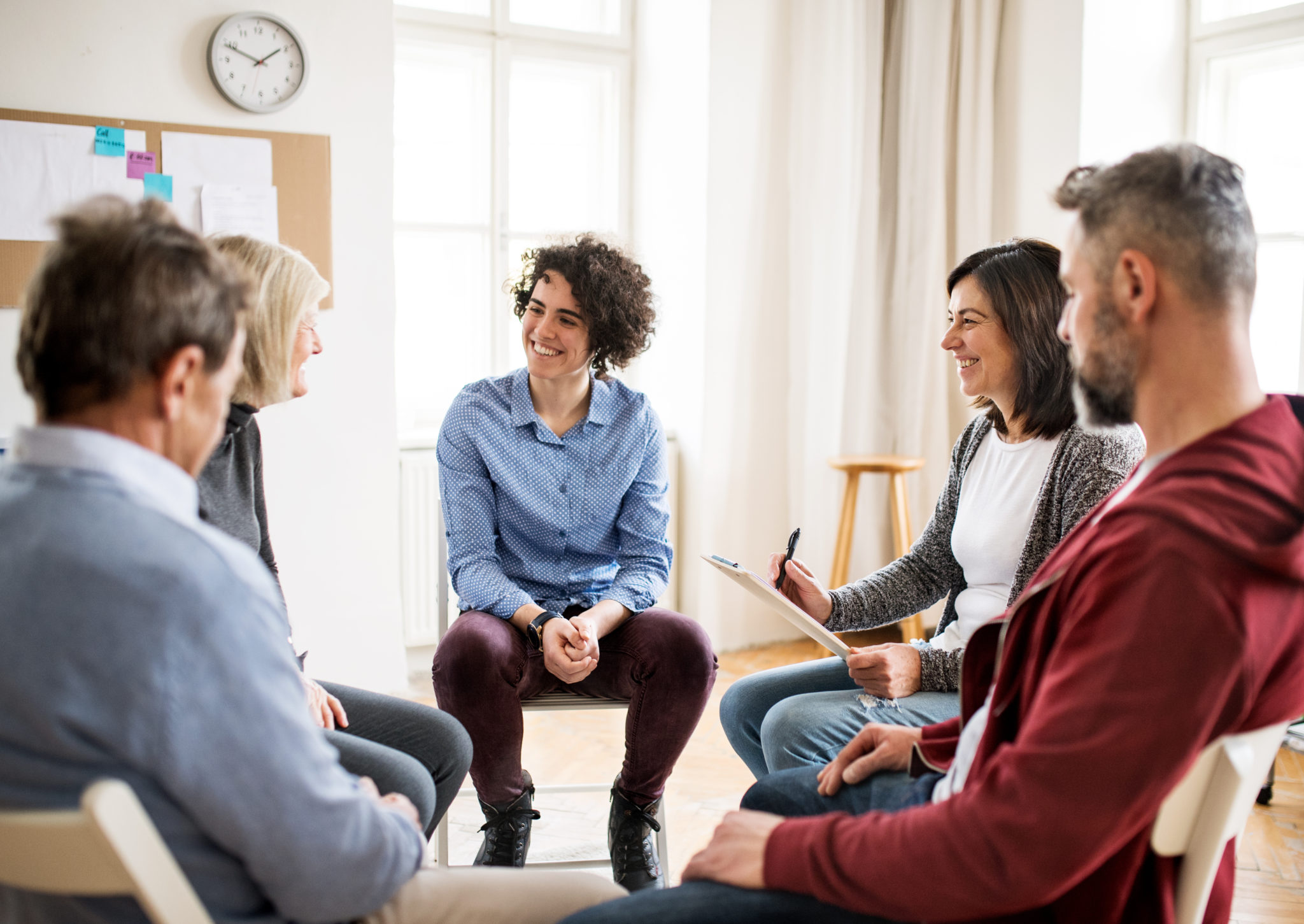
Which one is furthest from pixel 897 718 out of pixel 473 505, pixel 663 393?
pixel 663 393

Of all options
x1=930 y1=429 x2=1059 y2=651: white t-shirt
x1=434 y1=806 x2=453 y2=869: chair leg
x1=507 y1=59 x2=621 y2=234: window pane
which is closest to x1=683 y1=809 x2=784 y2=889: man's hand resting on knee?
x1=930 y1=429 x2=1059 y2=651: white t-shirt

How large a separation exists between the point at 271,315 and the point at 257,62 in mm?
1825

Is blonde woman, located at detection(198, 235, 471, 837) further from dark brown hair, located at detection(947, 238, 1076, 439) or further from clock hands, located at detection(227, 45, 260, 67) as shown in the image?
clock hands, located at detection(227, 45, 260, 67)

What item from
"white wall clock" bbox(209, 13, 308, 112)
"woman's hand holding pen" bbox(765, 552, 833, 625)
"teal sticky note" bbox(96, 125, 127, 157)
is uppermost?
"white wall clock" bbox(209, 13, 308, 112)

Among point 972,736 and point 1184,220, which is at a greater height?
point 1184,220

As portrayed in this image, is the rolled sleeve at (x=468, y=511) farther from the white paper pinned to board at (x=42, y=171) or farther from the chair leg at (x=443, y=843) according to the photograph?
the white paper pinned to board at (x=42, y=171)

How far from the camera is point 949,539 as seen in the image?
1959mm

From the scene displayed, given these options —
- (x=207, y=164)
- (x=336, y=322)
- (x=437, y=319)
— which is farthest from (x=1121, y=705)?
(x=437, y=319)

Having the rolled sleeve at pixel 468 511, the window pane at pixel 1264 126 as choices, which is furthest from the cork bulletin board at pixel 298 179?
the window pane at pixel 1264 126

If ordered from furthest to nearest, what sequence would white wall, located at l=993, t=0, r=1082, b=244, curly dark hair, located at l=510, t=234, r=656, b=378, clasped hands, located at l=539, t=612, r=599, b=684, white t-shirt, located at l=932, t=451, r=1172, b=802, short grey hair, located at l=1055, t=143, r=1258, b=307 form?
white wall, located at l=993, t=0, r=1082, b=244
curly dark hair, located at l=510, t=234, r=656, b=378
clasped hands, located at l=539, t=612, r=599, b=684
white t-shirt, located at l=932, t=451, r=1172, b=802
short grey hair, located at l=1055, t=143, r=1258, b=307

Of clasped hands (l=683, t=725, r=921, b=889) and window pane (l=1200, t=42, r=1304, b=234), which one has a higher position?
window pane (l=1200, t=42, r=1304, b=234)

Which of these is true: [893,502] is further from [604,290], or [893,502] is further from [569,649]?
[569,649]

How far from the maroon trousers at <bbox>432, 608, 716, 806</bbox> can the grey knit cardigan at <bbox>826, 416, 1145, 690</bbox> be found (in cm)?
33

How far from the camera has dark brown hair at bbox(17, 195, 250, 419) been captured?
2.73 feet
